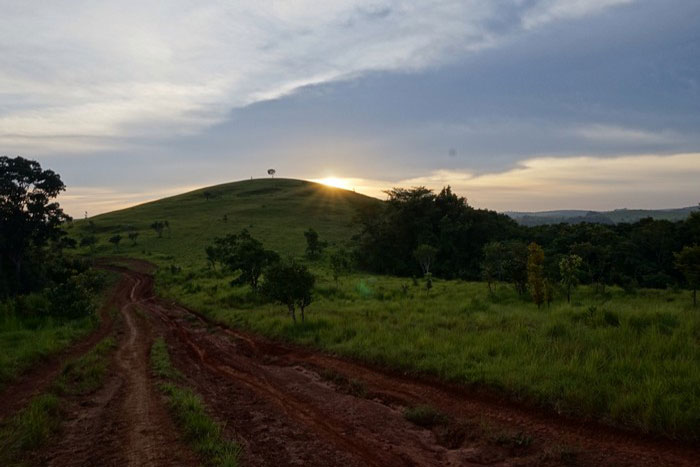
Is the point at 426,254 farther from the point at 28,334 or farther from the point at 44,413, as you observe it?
the point at 44,413

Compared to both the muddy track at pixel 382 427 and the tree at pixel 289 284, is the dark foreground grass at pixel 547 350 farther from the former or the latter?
the tree at pixel 289 284

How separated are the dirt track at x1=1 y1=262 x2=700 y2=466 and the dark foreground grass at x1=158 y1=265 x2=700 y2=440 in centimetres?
52

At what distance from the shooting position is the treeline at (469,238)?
45.8m

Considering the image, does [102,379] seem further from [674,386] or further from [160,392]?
[674,386]

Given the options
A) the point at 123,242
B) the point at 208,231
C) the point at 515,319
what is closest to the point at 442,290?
the point at 515,319

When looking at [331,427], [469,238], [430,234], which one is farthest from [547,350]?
[469,238]

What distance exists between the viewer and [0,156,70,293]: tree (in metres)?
38.1

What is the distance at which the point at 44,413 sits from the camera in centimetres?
951

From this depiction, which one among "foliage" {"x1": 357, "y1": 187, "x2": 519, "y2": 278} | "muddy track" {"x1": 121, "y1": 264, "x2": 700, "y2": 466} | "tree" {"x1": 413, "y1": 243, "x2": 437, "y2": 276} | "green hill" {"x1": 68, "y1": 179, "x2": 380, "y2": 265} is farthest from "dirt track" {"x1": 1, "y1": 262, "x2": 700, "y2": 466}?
"green hill" {"x1": 68, "y1": 179, "x2": 380, "y2": 265}

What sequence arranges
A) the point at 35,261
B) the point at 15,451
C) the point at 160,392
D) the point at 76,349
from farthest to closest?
the point at 35,261, the point at 76,349, the point at 160,392, the point at 15,451

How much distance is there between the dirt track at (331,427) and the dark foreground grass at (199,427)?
25cm

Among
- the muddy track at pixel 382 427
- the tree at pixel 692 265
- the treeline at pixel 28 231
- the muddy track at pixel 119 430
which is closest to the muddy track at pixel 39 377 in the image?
the muddy track at pixel 119 430

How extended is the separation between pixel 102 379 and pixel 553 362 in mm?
12670

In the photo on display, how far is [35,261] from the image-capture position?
41406 millimetres
